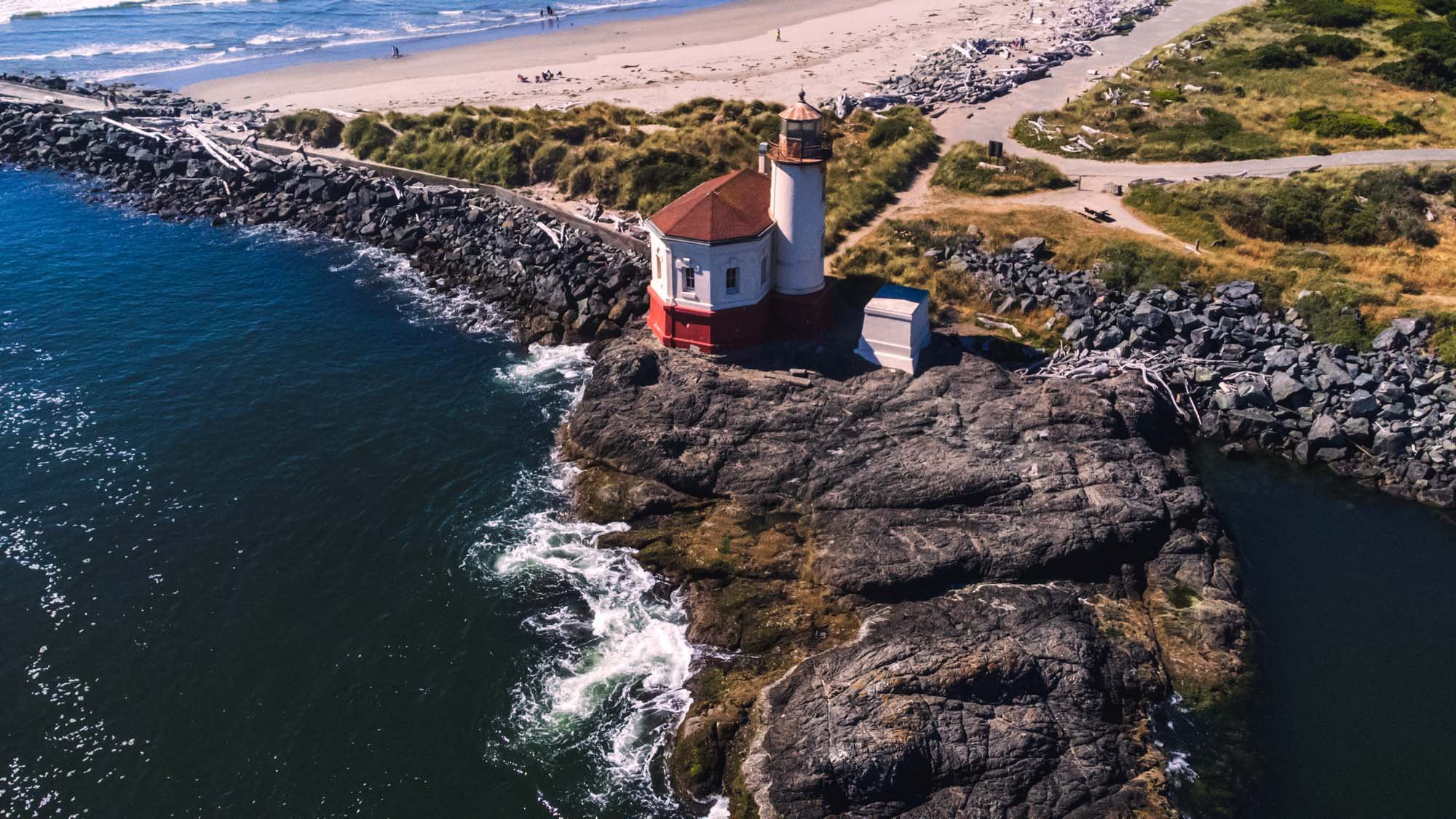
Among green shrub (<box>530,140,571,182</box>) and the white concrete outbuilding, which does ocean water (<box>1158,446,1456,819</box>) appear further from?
green shrub (<box>530,140,571,182</box>)

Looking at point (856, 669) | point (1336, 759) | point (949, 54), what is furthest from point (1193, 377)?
point (949, 54)

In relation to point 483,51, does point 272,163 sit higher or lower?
lower

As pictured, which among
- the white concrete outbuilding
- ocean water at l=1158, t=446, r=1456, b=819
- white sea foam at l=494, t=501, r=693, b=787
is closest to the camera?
ocean water at l=1158, t=446, r=1456, b=819

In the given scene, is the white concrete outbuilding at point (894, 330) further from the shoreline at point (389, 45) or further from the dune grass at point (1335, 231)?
the shoreline at point (389, 45)

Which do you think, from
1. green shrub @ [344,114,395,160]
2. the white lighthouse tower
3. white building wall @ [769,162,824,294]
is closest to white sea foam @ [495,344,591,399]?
the white lighthouse tower

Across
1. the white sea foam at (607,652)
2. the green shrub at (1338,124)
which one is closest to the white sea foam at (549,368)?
the white sea foam at (607,652)

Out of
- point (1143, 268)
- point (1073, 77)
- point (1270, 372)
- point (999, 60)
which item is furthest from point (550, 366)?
point (999, 60)

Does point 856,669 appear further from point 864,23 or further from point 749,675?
point 864,23

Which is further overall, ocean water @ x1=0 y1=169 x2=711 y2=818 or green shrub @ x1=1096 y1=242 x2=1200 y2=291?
green shrub @ x1=1096 y1=242 x2=1200 y2=291
